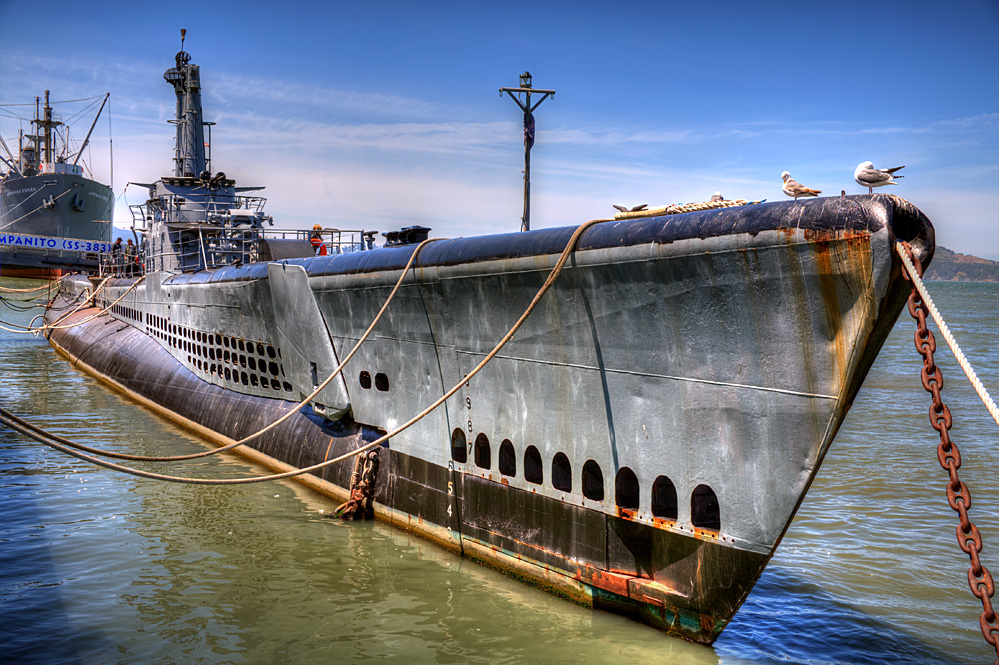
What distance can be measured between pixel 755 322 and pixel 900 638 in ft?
12.6

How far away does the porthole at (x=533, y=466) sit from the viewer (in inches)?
303

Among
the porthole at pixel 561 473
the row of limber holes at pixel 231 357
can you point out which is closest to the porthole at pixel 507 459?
the porthole at pixel 561 473

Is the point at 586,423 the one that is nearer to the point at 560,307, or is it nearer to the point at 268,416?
the point at 560,307

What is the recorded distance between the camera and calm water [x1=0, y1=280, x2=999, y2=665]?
662 cm

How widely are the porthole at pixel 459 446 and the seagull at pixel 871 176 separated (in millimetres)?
4925

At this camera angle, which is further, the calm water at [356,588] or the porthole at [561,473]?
the porthole at [561,473]

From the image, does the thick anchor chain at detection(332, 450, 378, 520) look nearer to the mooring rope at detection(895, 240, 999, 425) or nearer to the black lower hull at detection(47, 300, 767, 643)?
the black lower hull at detection(47, 300, 767, 643)

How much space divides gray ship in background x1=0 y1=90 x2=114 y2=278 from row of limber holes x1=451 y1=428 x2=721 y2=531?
54.3 m

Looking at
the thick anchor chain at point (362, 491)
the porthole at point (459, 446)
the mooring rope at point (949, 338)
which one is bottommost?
the thick anchor chain at point (362, 491)

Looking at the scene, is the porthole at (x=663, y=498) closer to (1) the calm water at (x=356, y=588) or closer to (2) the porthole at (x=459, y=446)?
(1) the calm water at (x=356, y=588)

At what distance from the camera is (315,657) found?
6457 mm

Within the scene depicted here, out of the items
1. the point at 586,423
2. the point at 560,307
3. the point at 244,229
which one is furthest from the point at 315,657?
the point at 244,229

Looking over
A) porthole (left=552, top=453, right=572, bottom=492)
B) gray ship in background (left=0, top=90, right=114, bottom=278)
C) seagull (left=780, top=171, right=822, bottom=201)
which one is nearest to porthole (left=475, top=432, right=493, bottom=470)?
porthole (left=552, top=453, right=572, bottom=492)

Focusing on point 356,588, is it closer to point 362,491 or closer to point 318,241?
point 362,491
